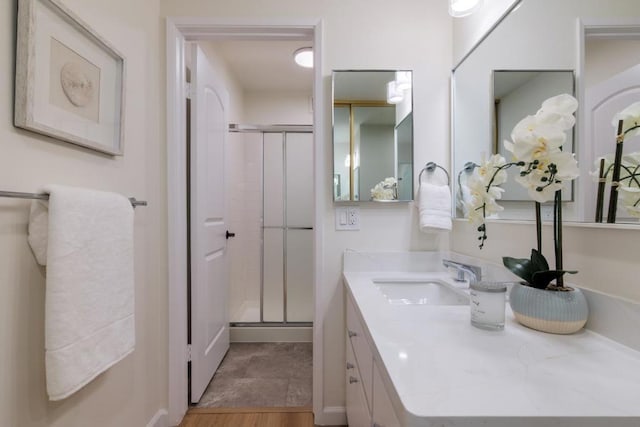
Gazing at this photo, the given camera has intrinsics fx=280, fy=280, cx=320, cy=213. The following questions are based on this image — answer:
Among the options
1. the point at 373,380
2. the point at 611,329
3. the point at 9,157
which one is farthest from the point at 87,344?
the point at 611,329

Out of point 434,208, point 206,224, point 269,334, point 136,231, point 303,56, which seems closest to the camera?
point 136,231

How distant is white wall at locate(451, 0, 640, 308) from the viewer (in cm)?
69

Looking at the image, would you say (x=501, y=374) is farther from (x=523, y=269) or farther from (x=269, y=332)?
(x=269, y=332)

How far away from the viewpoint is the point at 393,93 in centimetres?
151

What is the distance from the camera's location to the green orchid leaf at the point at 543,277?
2.43 ft

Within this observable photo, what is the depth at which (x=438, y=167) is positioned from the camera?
5.00 ft

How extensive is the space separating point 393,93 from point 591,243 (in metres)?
1.10

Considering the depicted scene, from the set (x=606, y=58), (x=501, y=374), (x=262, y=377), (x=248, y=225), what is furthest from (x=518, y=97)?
(x=248, y=225)

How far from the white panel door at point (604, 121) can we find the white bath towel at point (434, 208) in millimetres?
657

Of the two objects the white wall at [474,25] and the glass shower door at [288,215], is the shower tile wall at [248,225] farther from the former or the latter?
the white wall at [474,25]

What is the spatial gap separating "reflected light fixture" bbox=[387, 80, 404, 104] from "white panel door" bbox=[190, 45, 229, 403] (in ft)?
3.56

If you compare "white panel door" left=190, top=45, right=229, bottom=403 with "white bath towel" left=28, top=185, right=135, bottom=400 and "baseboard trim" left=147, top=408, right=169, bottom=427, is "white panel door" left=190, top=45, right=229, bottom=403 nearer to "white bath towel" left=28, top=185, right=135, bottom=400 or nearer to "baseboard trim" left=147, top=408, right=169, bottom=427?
"baseboard trim" left=147, top=408, right=169, bottom=427

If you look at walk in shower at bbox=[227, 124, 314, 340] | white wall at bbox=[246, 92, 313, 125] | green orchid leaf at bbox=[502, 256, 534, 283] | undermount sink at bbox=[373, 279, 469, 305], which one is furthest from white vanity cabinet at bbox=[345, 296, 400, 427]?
white wall at bbox=[246, 92, 313, 125]

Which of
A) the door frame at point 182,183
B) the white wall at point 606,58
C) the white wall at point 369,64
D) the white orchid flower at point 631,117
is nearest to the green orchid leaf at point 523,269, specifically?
the white orchid flower at point 631,117
